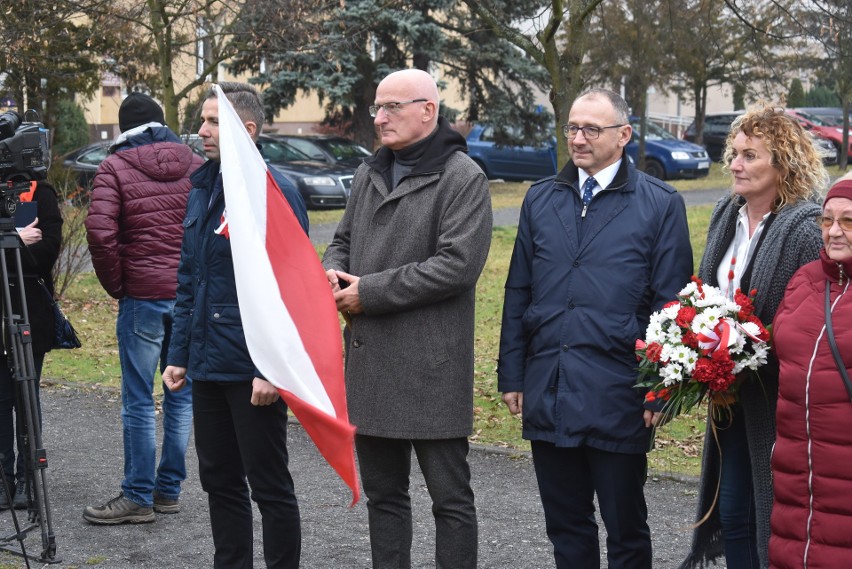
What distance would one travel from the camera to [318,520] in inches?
244

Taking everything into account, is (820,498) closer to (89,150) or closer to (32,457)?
(32,457)

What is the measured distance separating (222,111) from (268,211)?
0.42 meters

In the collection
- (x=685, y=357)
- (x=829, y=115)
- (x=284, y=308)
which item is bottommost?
(x=685, y=357)

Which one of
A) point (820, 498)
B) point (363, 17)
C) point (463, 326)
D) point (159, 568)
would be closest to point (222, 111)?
point (463, 326)

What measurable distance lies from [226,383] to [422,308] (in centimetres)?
86

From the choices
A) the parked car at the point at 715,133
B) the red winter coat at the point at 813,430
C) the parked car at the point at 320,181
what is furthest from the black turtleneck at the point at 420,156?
the parked car at the point at 715,133

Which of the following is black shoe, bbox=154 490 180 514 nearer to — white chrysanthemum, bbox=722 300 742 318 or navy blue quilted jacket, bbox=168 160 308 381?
navy blue quilted jacket, bbox=168 160 308 381

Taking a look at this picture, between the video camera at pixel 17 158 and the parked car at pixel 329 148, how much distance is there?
60.1ft

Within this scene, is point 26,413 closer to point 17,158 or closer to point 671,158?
point 17,158

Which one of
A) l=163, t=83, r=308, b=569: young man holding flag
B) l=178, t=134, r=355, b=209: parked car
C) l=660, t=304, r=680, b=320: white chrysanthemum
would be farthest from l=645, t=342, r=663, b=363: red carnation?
l=178, t=134, r=355, b=209: parked car

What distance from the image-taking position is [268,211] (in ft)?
14.8

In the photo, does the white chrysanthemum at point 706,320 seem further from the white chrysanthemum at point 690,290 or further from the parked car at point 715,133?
the parked car at point 715,133

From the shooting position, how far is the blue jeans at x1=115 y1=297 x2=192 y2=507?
20.0 ft

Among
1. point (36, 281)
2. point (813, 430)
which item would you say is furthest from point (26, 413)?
point (813, 430)
